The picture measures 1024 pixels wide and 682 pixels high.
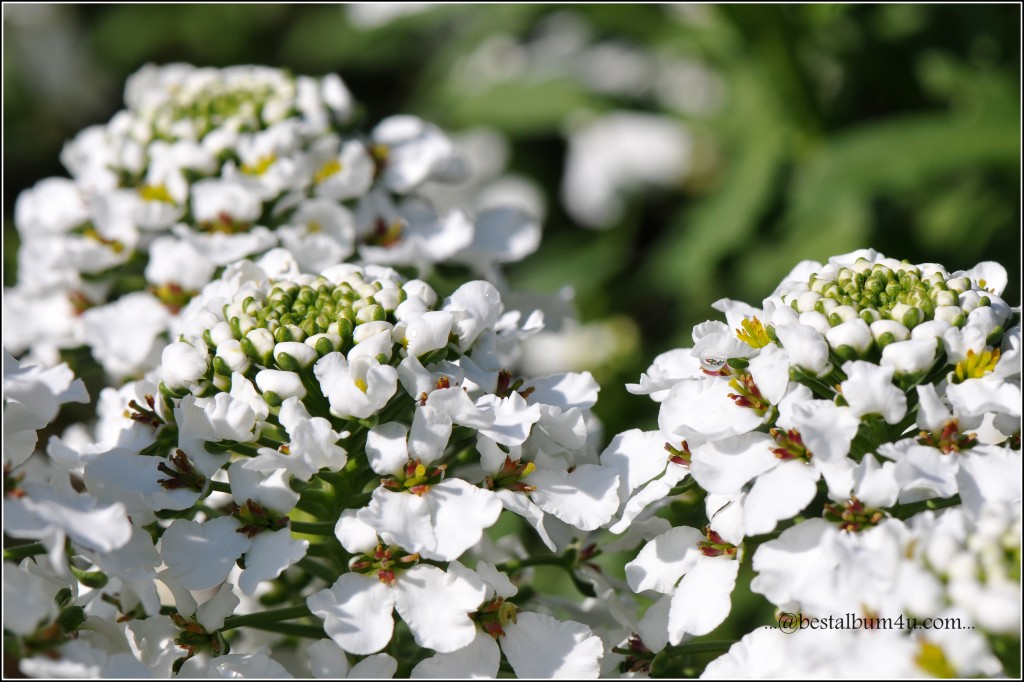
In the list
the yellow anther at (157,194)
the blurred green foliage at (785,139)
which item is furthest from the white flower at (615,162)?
the yellow anther at (157,194)

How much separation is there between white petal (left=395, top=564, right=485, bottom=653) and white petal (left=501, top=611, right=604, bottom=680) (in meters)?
0.14

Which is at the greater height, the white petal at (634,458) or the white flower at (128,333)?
the white flower at (128,333)

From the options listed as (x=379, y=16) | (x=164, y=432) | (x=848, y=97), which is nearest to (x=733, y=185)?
(x=848, y=97)

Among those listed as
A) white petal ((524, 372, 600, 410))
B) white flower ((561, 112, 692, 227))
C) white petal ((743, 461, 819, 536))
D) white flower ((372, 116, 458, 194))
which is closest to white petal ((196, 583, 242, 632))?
white petal ((524, 372, 600, 410))

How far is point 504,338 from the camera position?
281 centimetres

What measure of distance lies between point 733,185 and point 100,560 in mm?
3300

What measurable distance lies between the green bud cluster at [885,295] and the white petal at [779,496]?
1.17 ft

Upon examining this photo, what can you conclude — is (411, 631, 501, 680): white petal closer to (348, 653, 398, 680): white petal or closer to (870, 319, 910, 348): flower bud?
(348, 653, 398, 680): white petal

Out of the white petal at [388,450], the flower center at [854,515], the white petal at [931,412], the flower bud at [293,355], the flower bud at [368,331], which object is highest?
the flower bud at [368,331]

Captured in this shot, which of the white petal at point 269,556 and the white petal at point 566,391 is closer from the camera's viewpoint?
the white petal at point 269,556

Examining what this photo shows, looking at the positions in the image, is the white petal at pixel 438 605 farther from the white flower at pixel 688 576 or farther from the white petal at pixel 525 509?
the white flower at pixel 688 576

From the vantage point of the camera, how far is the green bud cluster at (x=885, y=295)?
2350 millimetres

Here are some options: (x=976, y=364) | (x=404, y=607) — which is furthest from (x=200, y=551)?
(x=976, y=364)

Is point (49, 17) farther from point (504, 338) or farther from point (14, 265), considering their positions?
point (504, 338)
